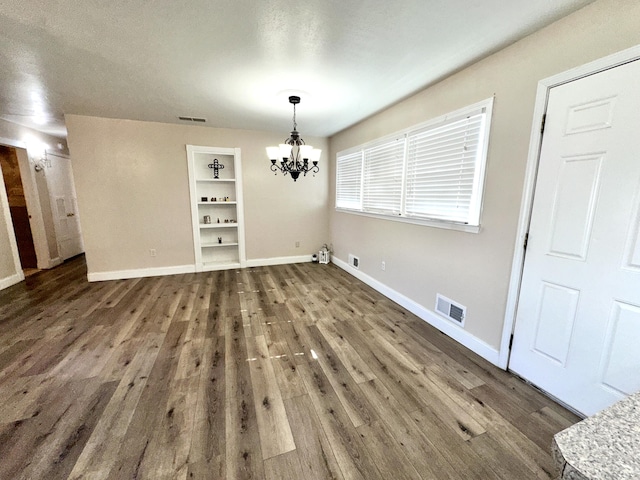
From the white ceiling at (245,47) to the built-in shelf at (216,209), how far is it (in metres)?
1.44

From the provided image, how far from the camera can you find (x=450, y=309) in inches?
101

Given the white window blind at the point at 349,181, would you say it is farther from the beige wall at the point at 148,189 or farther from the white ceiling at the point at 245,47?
the white ceiling at the point at 245,47

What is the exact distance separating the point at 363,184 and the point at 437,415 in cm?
310

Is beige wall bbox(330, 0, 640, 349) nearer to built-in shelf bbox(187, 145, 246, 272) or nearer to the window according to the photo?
the window

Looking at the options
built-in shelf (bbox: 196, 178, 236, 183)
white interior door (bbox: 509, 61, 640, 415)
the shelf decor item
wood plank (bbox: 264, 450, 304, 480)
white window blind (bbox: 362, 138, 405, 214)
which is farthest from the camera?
the shelf decor item

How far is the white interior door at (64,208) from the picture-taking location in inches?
200

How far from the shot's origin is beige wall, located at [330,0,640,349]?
153 centimetres

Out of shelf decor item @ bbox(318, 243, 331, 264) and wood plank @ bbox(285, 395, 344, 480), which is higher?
shelf decor item @ bbox(318, 243, 331, 264)

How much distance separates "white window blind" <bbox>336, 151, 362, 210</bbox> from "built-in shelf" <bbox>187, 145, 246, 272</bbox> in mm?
1843

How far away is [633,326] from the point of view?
4.69 feet

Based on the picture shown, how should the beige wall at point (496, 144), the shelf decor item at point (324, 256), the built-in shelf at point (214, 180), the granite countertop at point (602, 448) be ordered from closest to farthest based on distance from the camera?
the granite countertop at point (602, 448), the beige wall at point (496, 144), the built-in shelf at point (214, 180), the shelf decor item at point (324, 256)

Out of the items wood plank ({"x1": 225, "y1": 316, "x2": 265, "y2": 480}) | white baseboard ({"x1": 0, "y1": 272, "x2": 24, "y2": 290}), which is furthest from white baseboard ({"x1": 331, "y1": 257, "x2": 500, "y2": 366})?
white baseboard ({"x1": 0, "y1": 272, "x2": 24, "y2": 290})

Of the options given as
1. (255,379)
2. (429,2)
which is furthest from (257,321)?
(429,2)

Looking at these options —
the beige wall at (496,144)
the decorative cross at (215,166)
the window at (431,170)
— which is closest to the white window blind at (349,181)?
the window at (431,170)
